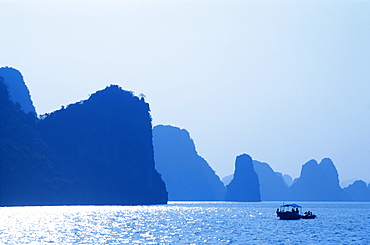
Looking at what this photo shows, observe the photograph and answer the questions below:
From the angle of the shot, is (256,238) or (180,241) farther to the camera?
(256,238)

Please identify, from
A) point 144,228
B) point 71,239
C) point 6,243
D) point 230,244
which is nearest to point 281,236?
point 230,244

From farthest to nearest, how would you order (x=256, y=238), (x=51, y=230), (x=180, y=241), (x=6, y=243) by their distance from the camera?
1. (x=51, y=230)
2. (x=256, y=238)
3. (x=180, y=241)
4. (x=6, y=243)

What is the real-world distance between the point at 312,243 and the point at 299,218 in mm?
65734

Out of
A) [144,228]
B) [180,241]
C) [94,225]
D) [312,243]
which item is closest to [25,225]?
[94,225]

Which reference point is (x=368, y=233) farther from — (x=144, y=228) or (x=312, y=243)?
(x=144, y=228)

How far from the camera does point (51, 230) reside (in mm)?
104812

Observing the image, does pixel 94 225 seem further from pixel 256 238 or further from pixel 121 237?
pixel 256 238

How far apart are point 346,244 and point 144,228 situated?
3603 centimetres

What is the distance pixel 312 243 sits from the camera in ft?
300

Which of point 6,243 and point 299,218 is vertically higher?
point 299,218

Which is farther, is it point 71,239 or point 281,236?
point 281,236

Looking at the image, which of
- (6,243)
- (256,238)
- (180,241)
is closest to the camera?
(6,243)

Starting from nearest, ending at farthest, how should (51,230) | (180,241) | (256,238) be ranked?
1. (180,241)
2. (256,238)
3. (51,230)

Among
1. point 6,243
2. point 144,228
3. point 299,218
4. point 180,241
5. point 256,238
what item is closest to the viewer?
point 6,243
